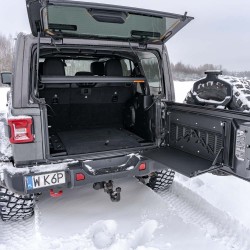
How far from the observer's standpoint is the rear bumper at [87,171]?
2623 millimetres

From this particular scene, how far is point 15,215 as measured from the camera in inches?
125

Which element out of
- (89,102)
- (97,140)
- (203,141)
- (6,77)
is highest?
(6,77)

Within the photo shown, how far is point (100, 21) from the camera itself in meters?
2.68

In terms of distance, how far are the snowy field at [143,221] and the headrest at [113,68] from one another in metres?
1.67

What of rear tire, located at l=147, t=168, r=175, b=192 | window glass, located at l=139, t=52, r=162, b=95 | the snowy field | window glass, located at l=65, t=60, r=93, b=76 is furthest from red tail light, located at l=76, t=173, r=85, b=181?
window glass, located at l=65, t=60, r=93, b=76

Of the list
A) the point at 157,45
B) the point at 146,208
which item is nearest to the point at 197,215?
the point at 146,208

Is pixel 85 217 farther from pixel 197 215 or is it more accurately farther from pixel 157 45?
pixel 157 45

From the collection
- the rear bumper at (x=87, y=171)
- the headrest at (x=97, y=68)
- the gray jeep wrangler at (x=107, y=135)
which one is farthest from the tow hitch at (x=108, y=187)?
the headrest at (x=97, y=68)

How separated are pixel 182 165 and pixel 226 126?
1.96 ft

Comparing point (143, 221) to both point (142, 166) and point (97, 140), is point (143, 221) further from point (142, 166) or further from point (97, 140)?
point (97, 140)

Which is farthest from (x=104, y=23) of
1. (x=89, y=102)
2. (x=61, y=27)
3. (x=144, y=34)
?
(x=89, y=102)

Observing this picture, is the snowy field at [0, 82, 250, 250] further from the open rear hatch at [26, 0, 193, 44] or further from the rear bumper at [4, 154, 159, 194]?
the open rear hatch at [26, 0, 193, 44]

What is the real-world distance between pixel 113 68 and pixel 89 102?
0.72m

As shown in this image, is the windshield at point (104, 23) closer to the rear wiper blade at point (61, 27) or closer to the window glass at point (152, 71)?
the rear wiper blade at point (61, 27)
